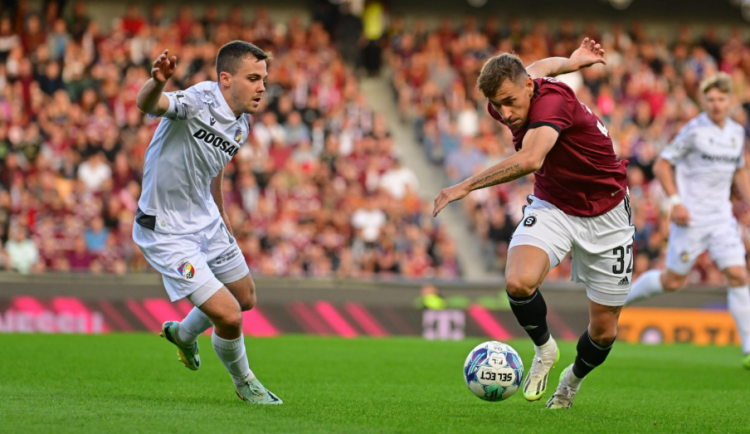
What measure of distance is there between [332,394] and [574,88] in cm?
1638

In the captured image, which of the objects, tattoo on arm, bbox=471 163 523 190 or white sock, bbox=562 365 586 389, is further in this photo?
white sock, bbox=562 365 586 389

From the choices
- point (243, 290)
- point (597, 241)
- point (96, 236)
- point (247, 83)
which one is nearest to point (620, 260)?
point (597, 241)

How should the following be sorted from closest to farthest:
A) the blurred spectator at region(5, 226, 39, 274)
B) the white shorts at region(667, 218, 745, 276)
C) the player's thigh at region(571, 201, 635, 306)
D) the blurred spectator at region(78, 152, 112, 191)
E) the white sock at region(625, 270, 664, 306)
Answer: the player's thigh at region(571, 201, 635, 306) < the white shorts at region(667, 218, 745, 276) < the white sock at region(625, 270, 664, 306) < the blurred spectator at region(5, 226, 39, 274) < the blurred spectator at region(78, 152, 112, 191)

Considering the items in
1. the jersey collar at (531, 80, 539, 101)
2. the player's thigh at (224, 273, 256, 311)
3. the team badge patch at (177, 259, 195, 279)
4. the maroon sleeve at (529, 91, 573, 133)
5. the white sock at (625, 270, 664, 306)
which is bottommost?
the white sock at (625, 270, 664, 306)

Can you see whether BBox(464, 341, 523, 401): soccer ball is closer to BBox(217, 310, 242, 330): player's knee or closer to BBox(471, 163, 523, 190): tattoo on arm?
BBox(471, 163, 523, 190): tattoo on arm

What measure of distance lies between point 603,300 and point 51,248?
11280 mm

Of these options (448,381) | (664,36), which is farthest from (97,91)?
(664,36)

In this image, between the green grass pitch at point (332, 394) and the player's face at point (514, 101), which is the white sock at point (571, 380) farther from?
the player's face at point (514, 101)

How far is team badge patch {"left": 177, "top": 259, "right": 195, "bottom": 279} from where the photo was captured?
6066 millimetres

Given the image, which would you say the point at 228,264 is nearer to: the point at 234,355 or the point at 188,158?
the point at 234,355

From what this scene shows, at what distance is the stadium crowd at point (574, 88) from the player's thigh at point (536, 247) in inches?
459

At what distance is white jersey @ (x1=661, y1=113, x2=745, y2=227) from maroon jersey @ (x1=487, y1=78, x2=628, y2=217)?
425cm

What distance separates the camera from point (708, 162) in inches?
409

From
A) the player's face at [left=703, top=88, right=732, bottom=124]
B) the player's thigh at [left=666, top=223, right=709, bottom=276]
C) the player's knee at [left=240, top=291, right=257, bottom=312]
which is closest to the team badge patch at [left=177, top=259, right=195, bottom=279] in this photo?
the player's knee at [left=240, top=291, right=257, bottom=312]
